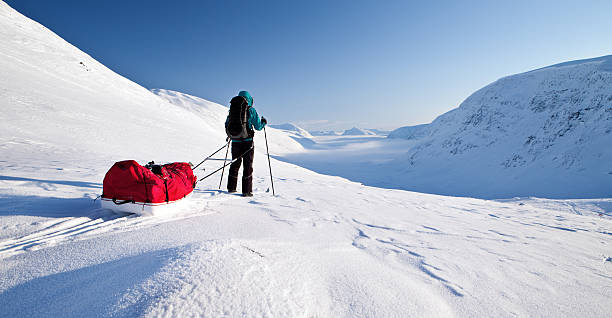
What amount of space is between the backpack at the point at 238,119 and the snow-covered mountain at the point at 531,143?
24.3 m

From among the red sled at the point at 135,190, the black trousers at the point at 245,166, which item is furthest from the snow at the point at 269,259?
the black trousers at the point at 245,166

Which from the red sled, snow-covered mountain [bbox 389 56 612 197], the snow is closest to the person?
the snow

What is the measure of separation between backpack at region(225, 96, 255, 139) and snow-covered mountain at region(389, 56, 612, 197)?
956 inches

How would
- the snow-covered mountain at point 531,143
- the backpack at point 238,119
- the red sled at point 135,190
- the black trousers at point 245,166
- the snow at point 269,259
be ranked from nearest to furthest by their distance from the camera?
the snow at point 269,259, the red sled at point 135,190, the backpack at point 238,119, the black trousers at point 245,166, the snow-covered mountain at point 531,143

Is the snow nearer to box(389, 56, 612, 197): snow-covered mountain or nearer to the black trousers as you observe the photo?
the black trousers

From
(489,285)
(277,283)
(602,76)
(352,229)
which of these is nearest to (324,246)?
(352,229)

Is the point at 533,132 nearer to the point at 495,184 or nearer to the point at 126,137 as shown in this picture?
the point at 495,184

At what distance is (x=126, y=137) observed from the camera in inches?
438

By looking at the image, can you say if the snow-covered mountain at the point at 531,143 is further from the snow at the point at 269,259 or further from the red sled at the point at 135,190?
the red sled at the point at 135,190

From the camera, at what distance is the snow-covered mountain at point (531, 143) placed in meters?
20.3

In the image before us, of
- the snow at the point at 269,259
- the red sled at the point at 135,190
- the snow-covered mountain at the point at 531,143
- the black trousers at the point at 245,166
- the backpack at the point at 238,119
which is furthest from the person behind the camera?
the snow-covered mountain at the point at 531,143

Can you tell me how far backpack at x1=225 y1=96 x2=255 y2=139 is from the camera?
17.5ft

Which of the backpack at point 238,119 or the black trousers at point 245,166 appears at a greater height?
the backpack at point 238,119

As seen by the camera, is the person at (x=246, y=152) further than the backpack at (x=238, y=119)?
Yes
